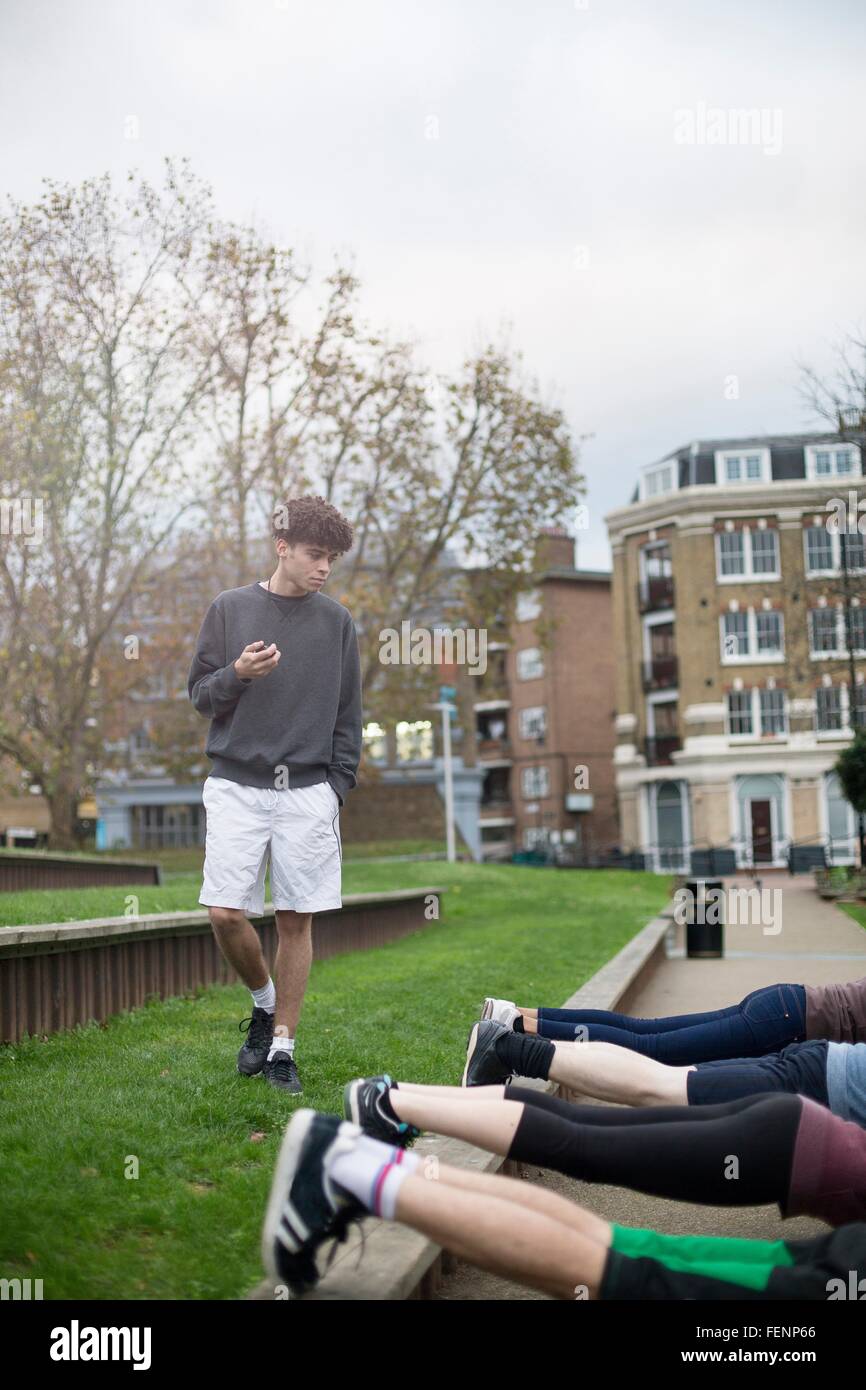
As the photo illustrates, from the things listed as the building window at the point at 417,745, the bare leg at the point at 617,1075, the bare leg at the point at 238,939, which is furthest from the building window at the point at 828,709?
the bare leg at the point at 617,1075

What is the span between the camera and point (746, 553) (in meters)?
49.3

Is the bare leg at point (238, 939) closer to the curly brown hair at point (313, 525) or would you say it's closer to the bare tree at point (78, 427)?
the curly brown hair at point (313, 525)

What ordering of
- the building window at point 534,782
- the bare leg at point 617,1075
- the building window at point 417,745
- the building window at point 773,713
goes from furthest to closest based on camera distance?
the building window at point 534,782 → the building window at point 773,713 → the building window at point 417,745 → the bare leg at point 617,1075

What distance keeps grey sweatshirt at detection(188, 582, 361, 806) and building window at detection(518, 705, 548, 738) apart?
56545mm

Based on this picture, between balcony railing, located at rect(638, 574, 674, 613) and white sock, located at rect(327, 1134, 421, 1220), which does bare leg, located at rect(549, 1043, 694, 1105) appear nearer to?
white sock, located at rect(327, 1134, 421, 1220)

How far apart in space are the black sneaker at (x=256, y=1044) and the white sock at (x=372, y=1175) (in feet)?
7.80

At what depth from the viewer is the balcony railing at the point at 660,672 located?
168ft

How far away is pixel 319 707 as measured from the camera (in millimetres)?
5379

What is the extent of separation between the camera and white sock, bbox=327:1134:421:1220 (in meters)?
2.83

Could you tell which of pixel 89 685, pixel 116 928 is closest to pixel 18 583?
pixel 89 685

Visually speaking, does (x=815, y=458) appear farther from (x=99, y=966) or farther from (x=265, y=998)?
(x=265, y=998)

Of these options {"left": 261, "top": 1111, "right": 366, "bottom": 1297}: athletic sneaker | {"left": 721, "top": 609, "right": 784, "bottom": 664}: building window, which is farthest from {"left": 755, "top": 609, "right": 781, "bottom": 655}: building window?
{"left": 261, "top": 1111, "right": 366, "bottom": 1297}: athletic sneaker
